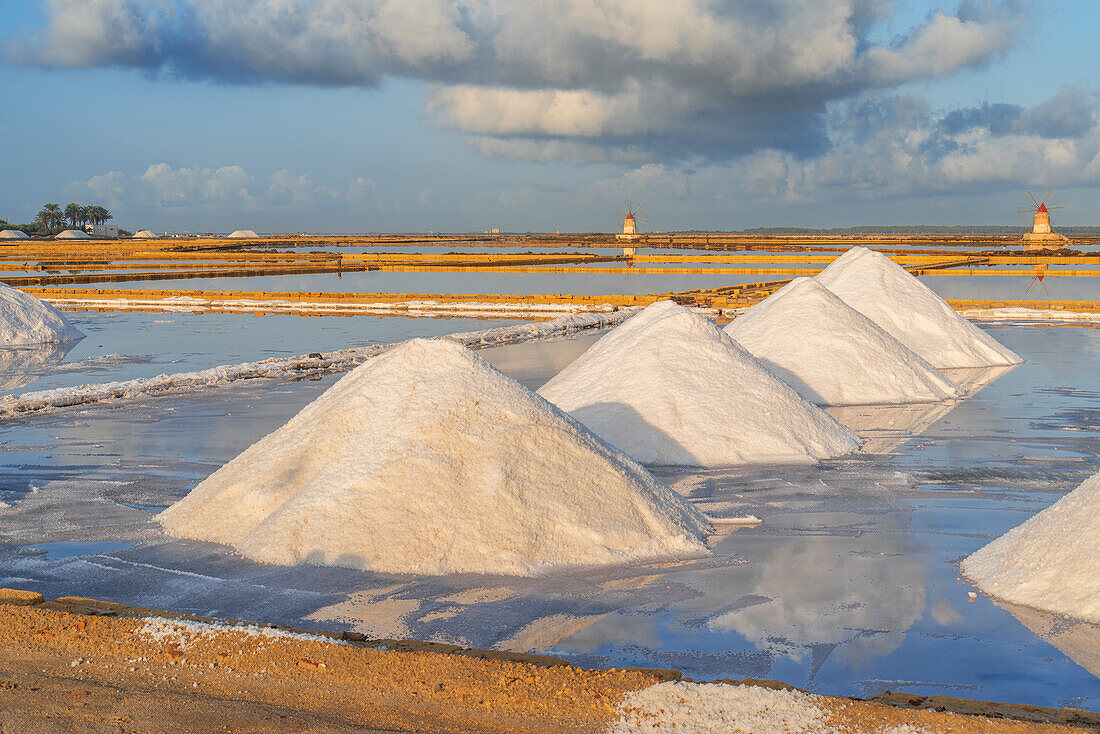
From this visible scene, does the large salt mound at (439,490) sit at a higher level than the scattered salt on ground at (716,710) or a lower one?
higher

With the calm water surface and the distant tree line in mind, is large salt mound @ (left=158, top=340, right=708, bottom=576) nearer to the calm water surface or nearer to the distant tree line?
the calm water surface

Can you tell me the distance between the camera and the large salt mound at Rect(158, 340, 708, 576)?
4262 millimetres

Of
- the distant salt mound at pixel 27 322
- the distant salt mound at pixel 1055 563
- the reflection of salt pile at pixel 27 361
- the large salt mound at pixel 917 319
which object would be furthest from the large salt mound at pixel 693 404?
the distant salt mound at pixel 27 322

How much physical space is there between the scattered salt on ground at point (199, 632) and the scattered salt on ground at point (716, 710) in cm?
103

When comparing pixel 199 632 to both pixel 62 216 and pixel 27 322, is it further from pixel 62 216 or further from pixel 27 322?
pixel 62 216

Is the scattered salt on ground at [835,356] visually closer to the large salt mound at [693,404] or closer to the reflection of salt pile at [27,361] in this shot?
the large salt mound at [693,404]

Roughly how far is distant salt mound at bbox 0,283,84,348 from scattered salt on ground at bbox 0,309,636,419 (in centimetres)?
423

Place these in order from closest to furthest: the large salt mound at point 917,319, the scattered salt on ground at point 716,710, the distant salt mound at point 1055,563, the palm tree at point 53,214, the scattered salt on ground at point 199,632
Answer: the scattered salt on ground at point 716,710 < the scattered salt on ground at point 199,632 < the distant salt mound at point 1055,563 < the large salt mound at point 917,319 < the palm tree at point 53,214

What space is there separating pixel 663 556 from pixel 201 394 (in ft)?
20.5

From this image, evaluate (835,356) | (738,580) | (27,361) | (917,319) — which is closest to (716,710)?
(738,580)

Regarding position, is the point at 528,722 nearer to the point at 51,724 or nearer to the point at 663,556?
the point at 51,724

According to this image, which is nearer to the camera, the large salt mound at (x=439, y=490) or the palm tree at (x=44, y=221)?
the large salt mound at (x=439, y=490)

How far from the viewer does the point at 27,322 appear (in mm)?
13625

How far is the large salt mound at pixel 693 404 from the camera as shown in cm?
654
